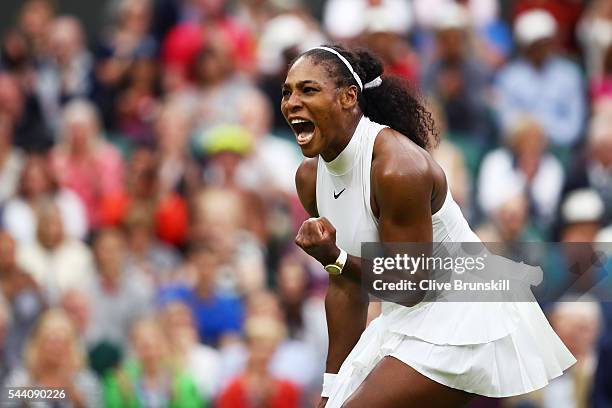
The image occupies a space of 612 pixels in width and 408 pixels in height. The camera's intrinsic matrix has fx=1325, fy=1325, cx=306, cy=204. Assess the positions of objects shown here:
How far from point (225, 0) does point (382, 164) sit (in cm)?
694

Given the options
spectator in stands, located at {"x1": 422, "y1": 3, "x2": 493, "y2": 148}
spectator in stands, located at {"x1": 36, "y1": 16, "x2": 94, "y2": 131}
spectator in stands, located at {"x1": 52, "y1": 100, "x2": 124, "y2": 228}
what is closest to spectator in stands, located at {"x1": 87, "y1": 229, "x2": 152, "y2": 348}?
spectator in stands, located at {"x1": 52, "y1": 100, "x2": 124, "y2": 228}

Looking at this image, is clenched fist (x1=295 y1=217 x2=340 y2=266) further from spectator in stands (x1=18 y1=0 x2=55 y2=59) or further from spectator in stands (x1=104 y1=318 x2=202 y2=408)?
spectator in stands (x1=18 y1=0 x2=55 y2=59)

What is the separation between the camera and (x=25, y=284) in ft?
30.0

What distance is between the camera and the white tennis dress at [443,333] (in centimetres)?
482

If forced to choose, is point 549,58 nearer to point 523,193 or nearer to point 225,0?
point 523,193

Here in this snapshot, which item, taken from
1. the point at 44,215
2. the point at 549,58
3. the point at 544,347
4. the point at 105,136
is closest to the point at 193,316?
the point at 44,215

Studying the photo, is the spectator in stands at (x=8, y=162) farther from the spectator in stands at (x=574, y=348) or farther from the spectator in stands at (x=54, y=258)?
the spectator in stands at (x=574, y=348)

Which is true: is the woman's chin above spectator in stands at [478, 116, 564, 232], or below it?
below

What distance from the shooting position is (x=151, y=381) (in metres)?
8.16

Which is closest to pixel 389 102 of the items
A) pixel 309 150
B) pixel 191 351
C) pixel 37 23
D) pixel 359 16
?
pixel 309 150

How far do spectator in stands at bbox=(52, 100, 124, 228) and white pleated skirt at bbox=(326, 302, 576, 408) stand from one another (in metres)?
5.30

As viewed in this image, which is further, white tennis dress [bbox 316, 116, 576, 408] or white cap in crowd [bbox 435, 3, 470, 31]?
white cap in crowd [bbox 435, 3, 470, 31]

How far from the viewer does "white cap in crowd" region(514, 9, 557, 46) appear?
10.2 meters

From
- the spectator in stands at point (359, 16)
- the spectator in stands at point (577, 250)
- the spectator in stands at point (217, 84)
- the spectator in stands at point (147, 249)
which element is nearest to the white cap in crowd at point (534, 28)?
the spectator in stands at point (359, 16)
